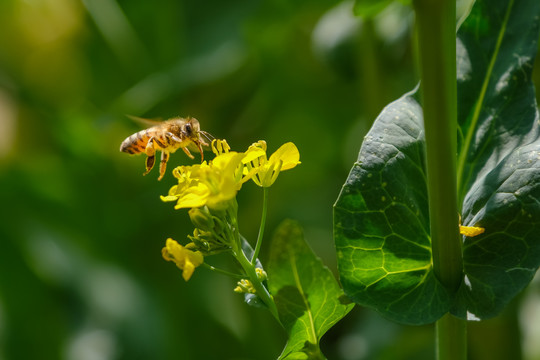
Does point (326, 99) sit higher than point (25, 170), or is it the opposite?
point (25, 170)

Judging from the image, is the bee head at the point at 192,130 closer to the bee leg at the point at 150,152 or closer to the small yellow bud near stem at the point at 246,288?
the bee leg at the point at 150,152

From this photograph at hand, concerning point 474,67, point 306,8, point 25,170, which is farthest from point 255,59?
point 474,67

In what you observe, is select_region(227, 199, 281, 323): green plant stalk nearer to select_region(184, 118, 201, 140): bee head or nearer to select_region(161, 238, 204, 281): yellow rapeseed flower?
select_region(161, 238, 204, 281): yellow rapeseed flower

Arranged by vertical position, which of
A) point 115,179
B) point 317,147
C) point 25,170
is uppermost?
point 25,170

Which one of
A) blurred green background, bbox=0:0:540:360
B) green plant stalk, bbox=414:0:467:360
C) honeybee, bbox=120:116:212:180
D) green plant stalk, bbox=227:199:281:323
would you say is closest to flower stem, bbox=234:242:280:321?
green plant stalk, bbox=227:199:281:323

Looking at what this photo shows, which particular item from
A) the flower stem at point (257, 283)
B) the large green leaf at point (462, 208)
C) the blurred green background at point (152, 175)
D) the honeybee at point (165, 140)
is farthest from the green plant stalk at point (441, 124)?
the blurred green background at point (152, 175)

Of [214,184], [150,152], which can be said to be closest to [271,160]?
[214,184]

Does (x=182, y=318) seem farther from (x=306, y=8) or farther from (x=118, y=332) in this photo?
(x=306, y=8)

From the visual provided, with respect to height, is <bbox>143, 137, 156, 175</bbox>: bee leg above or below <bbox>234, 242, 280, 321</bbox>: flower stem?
above
